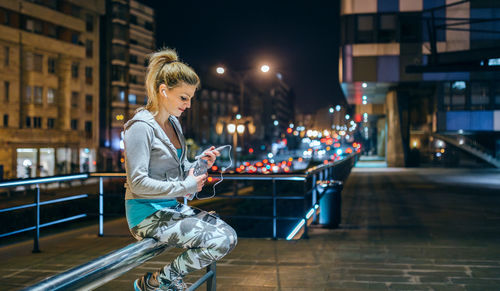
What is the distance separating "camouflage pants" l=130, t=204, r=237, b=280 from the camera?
8.39 ft

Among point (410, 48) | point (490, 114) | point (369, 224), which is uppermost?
point (410, 48)

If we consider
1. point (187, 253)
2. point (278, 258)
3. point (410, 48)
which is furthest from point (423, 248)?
point (410, 48)

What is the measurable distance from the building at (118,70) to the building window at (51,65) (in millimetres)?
12098

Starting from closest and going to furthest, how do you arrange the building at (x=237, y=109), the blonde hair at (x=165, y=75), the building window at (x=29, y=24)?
the blonde hair at (x=165, y=75)
the building window at (x=29, y=24)
the building at (x=237, y=109)

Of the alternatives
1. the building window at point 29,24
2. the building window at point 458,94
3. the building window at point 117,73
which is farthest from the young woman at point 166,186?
the building window at point 117,73

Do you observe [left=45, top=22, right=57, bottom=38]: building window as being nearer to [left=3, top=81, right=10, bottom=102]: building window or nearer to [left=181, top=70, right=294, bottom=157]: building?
[left=3, top=81, right=10, bottom=102]: building window

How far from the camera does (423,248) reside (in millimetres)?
7820

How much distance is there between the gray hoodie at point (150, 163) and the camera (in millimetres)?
2520

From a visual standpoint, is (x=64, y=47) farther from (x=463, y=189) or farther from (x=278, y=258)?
(x=278, y=258)

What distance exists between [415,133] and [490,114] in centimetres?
1261

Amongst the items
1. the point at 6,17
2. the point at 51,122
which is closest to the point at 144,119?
the point at 6,17

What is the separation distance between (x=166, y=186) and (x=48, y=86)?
163ft

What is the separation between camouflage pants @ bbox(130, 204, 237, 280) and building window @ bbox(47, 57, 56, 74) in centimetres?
5038

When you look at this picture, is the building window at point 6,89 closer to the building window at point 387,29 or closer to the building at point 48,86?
the building at point 48,86
